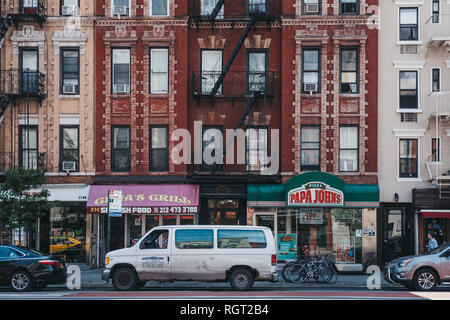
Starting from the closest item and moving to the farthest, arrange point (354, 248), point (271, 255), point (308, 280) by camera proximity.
Result: point (271, 255)
point (308, 280)
point (354, 248)

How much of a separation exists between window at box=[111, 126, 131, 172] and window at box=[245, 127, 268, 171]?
5.32 m

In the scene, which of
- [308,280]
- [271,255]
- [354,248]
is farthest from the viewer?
[354,248]

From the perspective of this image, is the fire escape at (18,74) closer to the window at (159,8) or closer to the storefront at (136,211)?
the storefront at (136,211)

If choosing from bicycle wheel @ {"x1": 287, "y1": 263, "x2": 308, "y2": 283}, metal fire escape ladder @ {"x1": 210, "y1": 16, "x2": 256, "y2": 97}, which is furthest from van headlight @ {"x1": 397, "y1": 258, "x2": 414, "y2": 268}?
metal fire escape ladder @ {"x1": 210, "y1": 16, "x2": 256, "y2": 97}

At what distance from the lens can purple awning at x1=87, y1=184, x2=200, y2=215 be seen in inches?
992

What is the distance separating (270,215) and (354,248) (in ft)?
12.6

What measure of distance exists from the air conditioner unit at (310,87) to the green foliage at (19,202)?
11.8 metres

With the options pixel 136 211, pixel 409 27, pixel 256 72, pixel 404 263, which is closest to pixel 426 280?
pixel 404 263

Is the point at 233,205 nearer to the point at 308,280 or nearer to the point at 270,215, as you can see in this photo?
the point at 270,215

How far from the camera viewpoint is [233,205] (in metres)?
26.6

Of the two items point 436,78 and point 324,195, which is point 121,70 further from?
point 436,78

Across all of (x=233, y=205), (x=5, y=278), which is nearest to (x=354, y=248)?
(x=233, y=205)

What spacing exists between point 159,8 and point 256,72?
5222 mm

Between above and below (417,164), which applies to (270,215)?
below
